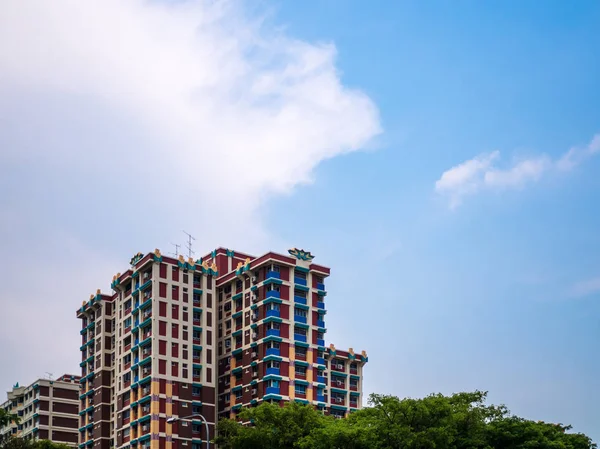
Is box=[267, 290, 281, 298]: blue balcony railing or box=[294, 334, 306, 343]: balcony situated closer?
box=[267, 290, 281, 298]: blue balcony railing

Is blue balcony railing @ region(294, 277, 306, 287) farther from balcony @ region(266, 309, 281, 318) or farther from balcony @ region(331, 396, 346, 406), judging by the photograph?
balcony @ region(331, 396, 346, 406)

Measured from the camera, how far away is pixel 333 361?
142m

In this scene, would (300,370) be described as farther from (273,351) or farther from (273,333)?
(273,333)

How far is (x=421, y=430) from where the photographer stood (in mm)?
83188

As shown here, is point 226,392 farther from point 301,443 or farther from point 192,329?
point 301,443

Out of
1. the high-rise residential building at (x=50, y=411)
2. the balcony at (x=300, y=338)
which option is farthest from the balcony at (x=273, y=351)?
the high-rise residential building at (x=50, y=411)

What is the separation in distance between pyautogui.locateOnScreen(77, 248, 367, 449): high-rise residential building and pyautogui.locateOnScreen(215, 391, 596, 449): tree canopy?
79.0 feet

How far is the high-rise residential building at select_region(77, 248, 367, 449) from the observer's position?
389ft

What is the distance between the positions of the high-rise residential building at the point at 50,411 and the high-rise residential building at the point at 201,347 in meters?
26.9

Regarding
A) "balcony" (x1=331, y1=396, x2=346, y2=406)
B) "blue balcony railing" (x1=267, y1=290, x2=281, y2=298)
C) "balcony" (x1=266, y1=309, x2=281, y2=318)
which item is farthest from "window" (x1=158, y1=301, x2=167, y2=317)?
"balcony" (x1=331, y1=396, x2=346, y2=406)

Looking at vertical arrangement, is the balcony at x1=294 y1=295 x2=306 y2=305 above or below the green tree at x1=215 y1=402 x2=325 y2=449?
above

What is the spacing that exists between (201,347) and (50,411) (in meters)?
50.6

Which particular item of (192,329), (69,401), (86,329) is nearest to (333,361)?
(192,329)

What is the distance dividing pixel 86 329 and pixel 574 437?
79.0 meters
